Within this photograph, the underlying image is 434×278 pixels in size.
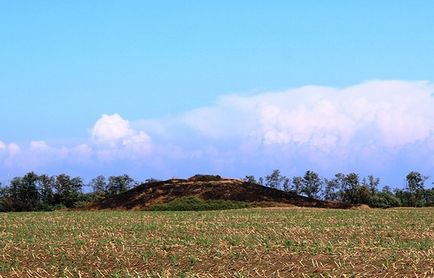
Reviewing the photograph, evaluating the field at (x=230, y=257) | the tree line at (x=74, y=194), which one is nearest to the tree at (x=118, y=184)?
the tree line at (x=74, y=194)

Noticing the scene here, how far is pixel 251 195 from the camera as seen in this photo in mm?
72062

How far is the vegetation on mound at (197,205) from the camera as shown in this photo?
67.8m

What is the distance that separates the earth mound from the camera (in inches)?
2803

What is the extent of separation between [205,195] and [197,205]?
11.9 feet

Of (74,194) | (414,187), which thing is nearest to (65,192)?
(74,194)

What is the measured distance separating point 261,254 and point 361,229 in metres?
13.6

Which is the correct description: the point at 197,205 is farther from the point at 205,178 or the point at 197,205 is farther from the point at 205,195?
the point at 205,178

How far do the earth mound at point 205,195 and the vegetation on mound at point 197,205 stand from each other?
4.36ft

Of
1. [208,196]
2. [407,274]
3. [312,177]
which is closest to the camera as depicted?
[407,274]

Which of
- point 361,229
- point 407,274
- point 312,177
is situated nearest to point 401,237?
point 361,229

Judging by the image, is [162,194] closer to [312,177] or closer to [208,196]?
[208,196]

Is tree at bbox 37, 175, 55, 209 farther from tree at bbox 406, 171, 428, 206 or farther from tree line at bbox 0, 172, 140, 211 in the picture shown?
tree at bbox 406, 171, 428, 206

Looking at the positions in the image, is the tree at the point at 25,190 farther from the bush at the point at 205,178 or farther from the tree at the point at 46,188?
the bush at the point at 205,178

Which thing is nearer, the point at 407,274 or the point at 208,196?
the point at 407,274
